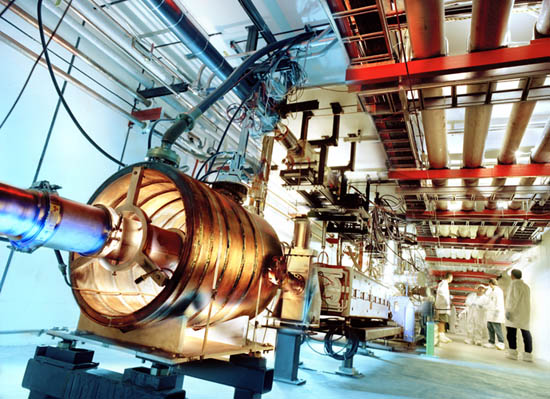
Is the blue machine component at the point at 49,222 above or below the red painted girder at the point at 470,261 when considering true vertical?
below

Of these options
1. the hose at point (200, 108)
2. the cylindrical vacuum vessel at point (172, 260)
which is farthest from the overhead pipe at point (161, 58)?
the cylindrical vacuum vessel at point (172, 260)

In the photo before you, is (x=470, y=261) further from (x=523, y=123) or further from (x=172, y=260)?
(x=172, y=260)

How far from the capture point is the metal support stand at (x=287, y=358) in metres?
2.53

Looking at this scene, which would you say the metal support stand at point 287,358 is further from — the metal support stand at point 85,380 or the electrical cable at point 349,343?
the metal support stand at point 85,380

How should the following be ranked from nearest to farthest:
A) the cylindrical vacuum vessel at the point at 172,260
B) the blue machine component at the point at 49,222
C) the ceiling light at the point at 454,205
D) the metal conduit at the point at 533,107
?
the blue machine component at the point at 49,222 < the cylindrical vacuum vessel at the point at 172,260 < the metal conduit at the point at 533,107 < the ceiling light at the point at 454,205

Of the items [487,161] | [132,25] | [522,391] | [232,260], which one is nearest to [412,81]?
[232,260]

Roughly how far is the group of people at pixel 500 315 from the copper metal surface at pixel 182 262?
6526mm

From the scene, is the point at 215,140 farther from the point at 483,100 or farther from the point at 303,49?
the point at 483,100

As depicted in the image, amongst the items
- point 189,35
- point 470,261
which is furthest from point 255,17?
point 470,261

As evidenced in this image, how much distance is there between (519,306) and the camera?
6117 millimetres

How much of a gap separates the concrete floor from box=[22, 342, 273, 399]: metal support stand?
3.17ft

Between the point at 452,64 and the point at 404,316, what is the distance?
4.67 m

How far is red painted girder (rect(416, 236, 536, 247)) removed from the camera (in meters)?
6.33

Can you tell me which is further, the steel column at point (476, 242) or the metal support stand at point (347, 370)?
the steel column at point (476, 242)
